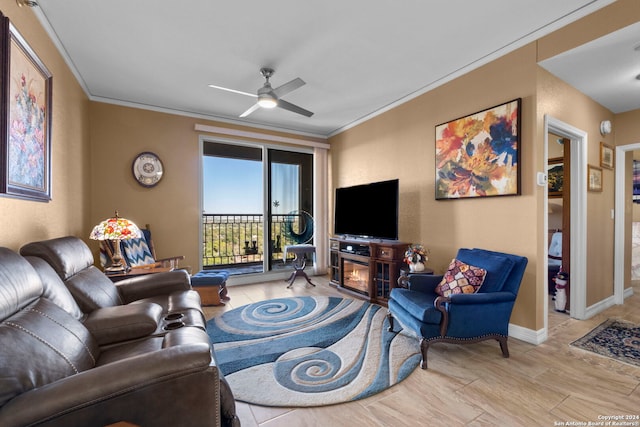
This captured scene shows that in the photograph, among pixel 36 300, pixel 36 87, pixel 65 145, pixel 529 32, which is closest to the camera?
pixel 36 300

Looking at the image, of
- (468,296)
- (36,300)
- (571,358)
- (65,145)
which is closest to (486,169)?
(468,296)

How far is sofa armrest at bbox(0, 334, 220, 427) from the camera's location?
2.83 feet

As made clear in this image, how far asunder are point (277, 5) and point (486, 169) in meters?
2.34

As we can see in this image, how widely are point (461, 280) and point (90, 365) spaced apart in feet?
8.20

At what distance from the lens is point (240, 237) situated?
5.93 metres

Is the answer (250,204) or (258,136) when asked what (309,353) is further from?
(250,204)

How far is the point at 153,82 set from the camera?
338 cm

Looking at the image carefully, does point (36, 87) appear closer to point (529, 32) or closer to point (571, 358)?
point (529, 32)

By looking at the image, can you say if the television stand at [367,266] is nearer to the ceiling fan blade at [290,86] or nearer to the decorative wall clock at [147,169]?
the ceiling fan blade at [290,86]

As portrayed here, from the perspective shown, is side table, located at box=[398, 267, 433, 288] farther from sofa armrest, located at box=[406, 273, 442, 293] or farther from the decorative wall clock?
the decorative wall clock

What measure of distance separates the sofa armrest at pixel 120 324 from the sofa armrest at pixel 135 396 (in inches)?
26.5

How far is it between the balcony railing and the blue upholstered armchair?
3.36 m

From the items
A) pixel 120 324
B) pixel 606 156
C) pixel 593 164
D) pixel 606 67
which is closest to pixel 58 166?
pixel 120 324

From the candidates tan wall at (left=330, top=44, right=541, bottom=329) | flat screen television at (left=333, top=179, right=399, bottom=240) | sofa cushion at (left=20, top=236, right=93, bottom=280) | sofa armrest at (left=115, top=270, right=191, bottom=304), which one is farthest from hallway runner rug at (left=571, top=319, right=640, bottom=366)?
sofa cushion at (left=20, top=236, right=93, bottom=280)
